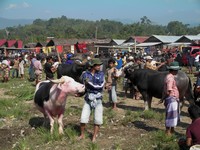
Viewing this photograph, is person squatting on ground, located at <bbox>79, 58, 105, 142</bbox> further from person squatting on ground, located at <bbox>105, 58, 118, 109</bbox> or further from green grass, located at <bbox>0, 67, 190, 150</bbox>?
person squatting on ground, located at <bbox>105, 58, 118, 109</bbox>

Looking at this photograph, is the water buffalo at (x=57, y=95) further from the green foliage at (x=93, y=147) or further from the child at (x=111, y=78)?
the child at (x=111, y=78)

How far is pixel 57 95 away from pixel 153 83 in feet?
11.6

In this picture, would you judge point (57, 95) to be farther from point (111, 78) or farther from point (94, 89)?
point (111, 78)

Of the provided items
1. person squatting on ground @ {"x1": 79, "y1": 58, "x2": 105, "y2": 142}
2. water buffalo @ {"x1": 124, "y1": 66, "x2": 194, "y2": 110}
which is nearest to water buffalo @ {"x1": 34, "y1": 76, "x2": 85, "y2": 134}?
person squatting on ground @ {"x1": 79, "y1": 58, "x2": 105, "y2": 142}


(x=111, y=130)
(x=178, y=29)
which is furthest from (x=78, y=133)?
(x=178, y=29)

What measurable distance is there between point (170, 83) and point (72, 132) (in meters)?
2.27

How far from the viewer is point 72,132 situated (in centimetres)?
674

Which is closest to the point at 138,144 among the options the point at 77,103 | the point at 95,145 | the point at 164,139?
the point at 164,139

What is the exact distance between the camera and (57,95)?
6855mm

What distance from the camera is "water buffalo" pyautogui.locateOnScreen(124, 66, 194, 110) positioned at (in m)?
8.68

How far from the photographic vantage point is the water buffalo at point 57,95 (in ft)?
21.8

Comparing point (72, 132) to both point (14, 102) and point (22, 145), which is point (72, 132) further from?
point (14, 102)

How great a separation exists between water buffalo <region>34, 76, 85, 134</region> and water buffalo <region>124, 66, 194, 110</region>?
324cm

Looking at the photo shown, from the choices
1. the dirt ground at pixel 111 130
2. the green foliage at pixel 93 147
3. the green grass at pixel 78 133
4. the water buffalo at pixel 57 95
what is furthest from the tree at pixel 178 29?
the green foliage at pixel 93 147
